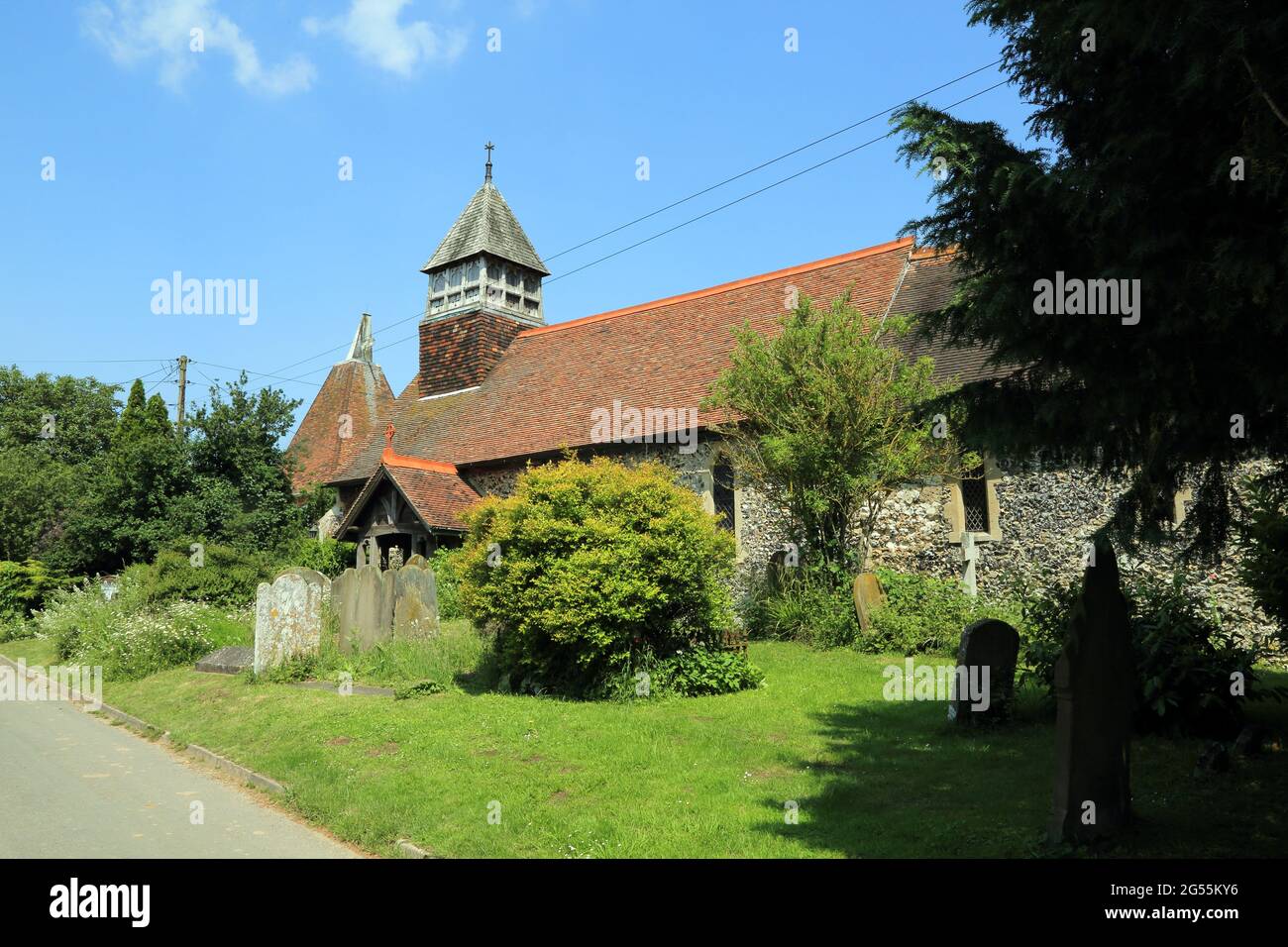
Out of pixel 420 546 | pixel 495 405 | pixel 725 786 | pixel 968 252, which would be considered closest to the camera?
pixel 968 252

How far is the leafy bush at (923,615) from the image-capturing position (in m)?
13.7

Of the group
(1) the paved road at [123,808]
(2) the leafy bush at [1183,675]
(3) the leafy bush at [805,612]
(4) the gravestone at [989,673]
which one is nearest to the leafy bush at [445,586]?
(3) the leafy bush at [805,612]

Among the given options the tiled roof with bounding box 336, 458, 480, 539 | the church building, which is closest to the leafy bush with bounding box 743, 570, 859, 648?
the church building

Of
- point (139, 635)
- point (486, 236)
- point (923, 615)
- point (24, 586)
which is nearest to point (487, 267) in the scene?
point (486, 236)

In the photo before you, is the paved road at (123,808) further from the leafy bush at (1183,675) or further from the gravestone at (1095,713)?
the leafy bush at (1183,675)

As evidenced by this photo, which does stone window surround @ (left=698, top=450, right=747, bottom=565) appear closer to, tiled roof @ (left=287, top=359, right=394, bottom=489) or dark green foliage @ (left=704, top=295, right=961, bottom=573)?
dark green foliage @ (left=704, top=295, right=961, bottom=573)

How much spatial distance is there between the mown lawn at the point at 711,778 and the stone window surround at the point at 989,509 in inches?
232

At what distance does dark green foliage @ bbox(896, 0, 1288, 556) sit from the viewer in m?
4.22

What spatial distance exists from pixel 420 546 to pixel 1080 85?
2037cm

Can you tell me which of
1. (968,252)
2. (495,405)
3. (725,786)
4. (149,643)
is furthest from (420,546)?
(968,252)

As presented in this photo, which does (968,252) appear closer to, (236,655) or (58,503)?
(236,655)

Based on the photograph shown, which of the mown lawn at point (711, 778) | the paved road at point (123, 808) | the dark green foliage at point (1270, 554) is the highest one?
the dark green foliage at point (1270, 554)

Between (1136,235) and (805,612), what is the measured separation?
1107cm

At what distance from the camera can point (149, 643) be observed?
1605 cm
